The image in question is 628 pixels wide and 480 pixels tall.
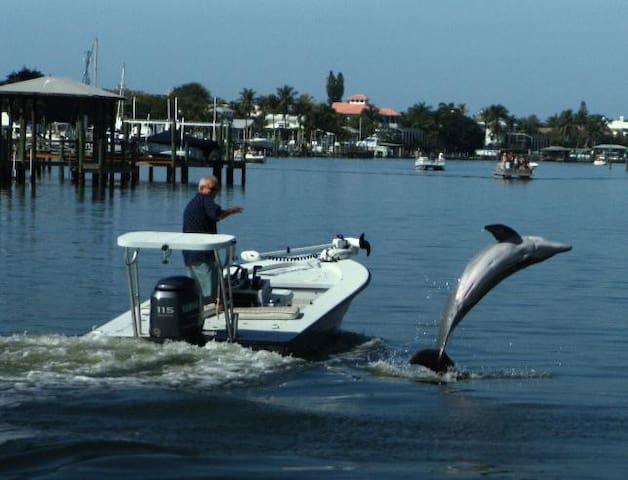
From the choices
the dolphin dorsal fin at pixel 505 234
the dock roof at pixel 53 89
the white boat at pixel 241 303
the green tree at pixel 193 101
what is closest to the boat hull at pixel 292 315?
the white boat at pixel 241 303

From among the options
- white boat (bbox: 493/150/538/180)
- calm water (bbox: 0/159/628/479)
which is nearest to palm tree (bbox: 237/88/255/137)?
white boat (bbox: 493/150/538/180)

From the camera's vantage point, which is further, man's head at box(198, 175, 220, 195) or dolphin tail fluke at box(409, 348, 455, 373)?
man's head at box(198, 175, 220, 195)

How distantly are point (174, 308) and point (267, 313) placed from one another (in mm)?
1951

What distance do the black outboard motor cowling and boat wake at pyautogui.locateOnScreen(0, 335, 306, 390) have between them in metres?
0.13

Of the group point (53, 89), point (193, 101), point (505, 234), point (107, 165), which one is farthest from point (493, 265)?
point (193, 101)

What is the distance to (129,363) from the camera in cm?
1340

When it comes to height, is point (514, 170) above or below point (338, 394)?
below

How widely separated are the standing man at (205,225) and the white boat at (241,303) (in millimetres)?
169

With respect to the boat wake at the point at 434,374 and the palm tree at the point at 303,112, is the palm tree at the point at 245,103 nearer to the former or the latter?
the palm tree at the point at 303,112

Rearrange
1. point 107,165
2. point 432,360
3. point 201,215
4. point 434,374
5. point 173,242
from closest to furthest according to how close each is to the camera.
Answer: point 173,242 < point 432,360 < point 434,374 < point 201,215 < point 107,165

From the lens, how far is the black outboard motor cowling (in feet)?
44.5

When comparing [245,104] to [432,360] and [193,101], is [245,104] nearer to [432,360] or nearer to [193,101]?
[193,101]

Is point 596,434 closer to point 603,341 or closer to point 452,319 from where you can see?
point 452,319

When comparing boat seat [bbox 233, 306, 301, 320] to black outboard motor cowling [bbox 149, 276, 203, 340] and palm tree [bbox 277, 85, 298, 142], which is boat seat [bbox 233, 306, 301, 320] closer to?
black outboard motor cowling [bbox 149, 276, 203, 340]
